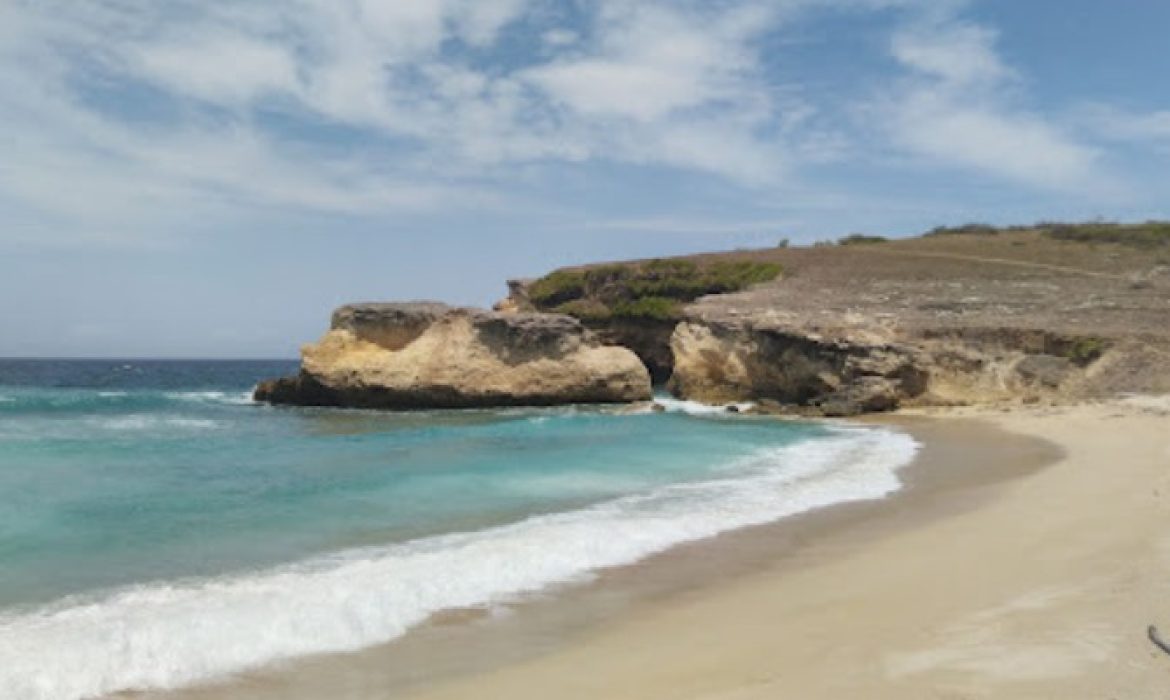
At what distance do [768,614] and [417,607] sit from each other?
9.31 ft

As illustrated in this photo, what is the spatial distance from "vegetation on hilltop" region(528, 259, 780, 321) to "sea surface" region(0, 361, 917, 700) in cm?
2150

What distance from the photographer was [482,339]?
33.7 meters

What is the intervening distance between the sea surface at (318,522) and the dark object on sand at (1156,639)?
4.65m

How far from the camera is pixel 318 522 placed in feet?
36.8

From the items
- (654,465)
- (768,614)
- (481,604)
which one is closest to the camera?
(768,614)

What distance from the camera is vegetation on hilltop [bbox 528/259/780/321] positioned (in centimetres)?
4506

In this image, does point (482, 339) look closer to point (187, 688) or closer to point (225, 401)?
point (225, 401)

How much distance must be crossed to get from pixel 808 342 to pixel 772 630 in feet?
84.2

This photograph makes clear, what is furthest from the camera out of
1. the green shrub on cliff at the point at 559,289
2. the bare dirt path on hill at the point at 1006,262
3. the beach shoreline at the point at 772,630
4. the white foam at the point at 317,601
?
the green shrub on cliff at the point at 559,289

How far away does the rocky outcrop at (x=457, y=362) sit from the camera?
33594mm

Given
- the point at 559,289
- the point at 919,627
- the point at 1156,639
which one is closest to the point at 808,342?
→ the point at 559,289

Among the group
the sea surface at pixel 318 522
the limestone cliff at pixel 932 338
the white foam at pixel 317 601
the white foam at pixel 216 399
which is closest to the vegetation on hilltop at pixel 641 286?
the limestone cliff at pixel 932 338

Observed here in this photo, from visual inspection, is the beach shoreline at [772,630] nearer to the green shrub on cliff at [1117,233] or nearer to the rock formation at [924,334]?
the rock formation at [924,334]

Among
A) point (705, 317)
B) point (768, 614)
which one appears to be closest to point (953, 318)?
point (705, 317)
